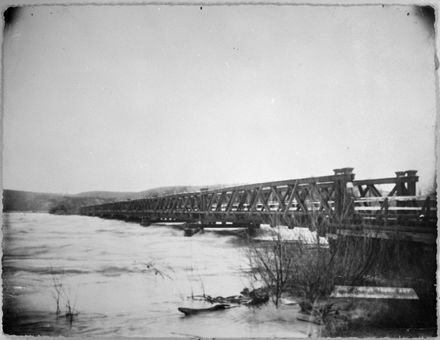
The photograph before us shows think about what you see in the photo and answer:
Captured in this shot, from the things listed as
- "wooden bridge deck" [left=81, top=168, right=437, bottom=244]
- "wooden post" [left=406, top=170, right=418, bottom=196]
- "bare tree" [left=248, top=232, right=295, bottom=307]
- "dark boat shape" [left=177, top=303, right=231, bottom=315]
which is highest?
"wooden post" [left=406, top=170, right=418, bottom=196]

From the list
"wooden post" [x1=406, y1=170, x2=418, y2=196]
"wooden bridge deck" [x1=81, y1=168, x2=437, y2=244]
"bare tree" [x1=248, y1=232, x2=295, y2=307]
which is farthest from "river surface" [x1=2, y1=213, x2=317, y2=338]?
"wooden post" [x1=406, y1=170, x2=418, y2=196]

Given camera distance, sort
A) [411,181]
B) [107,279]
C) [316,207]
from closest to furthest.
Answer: [411,181] → [107,279] → [316,207]

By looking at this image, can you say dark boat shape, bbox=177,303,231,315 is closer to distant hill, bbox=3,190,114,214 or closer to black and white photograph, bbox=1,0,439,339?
black and white photograph, bbox=1,0,439,339

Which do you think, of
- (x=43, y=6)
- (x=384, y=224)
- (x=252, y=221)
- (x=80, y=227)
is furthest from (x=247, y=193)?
(x=43, y=6)

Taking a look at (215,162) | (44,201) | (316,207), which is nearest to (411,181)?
(316,207)

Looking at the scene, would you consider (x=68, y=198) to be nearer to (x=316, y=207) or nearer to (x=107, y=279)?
(x=107, y=279)

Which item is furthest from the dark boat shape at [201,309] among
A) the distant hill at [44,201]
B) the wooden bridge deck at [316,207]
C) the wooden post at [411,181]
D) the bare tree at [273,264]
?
the wooden post at [411,181]
